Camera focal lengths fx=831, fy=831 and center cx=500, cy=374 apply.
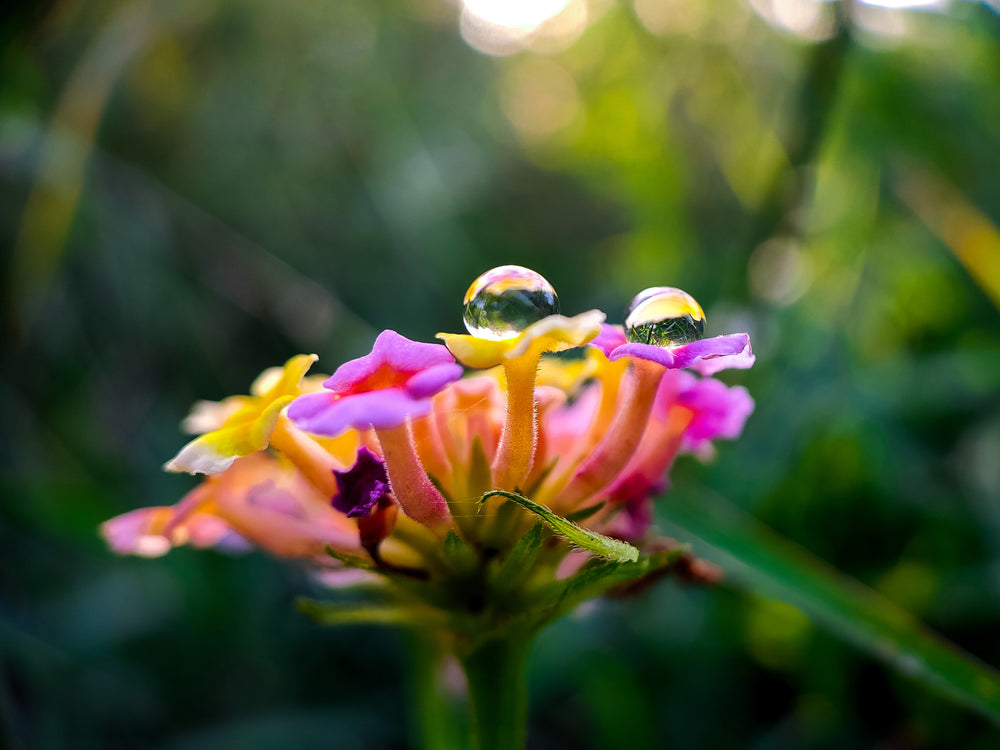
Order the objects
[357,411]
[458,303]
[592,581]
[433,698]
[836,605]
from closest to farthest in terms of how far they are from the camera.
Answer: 1. [357,411]
2. [592,581]
3. [836,605]
4. [433,698]
5. [458,303]

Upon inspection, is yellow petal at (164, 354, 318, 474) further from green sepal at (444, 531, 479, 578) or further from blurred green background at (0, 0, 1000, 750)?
blurred green background at (0, 0, 1000, 750)

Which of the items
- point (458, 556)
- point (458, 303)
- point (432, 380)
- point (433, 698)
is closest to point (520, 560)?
point (458, 556)

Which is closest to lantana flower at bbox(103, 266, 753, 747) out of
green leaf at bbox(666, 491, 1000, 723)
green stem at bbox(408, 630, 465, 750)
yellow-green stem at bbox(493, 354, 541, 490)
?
yellow-green stem at bbox(493, 354, 541, 490)

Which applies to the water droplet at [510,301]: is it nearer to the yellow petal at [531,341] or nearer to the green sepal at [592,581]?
the yellow petal at [531,341]

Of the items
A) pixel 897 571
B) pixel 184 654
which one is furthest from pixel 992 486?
pixel 184 654

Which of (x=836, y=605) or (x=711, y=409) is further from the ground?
(x=711, y=409)

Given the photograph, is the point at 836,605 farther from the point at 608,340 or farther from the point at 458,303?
the point at 458,303
